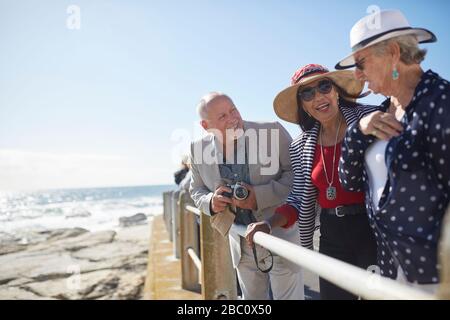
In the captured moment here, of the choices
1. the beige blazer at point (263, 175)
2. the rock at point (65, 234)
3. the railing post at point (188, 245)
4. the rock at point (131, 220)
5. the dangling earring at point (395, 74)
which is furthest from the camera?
the rock at point (131, 220)

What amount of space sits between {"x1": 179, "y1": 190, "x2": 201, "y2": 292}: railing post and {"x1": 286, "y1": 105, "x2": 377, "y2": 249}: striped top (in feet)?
7.18

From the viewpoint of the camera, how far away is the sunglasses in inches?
82.3

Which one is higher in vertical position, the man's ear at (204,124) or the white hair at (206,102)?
the white hair at (206,102)

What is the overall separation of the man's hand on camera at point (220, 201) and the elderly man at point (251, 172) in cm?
8

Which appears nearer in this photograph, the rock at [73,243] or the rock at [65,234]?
the rock at [73,243]

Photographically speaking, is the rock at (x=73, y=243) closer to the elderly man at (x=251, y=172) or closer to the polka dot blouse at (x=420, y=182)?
the elderly man at (x=251, y=172)

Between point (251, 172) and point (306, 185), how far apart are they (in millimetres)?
423

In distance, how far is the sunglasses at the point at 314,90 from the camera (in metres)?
2.09

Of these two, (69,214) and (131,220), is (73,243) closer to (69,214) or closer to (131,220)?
(131,220)

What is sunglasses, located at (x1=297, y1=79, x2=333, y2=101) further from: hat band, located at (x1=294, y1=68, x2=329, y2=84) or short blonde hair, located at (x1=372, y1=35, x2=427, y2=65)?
short blonde hair, located at (x1=372, y1=35, x2=427, y2=65)

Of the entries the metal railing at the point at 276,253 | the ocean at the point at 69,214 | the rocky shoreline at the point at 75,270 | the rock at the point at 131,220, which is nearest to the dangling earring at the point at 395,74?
the metal railing at the point at 276,253

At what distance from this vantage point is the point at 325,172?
6.46 feet

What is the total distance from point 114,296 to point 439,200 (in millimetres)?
5995
